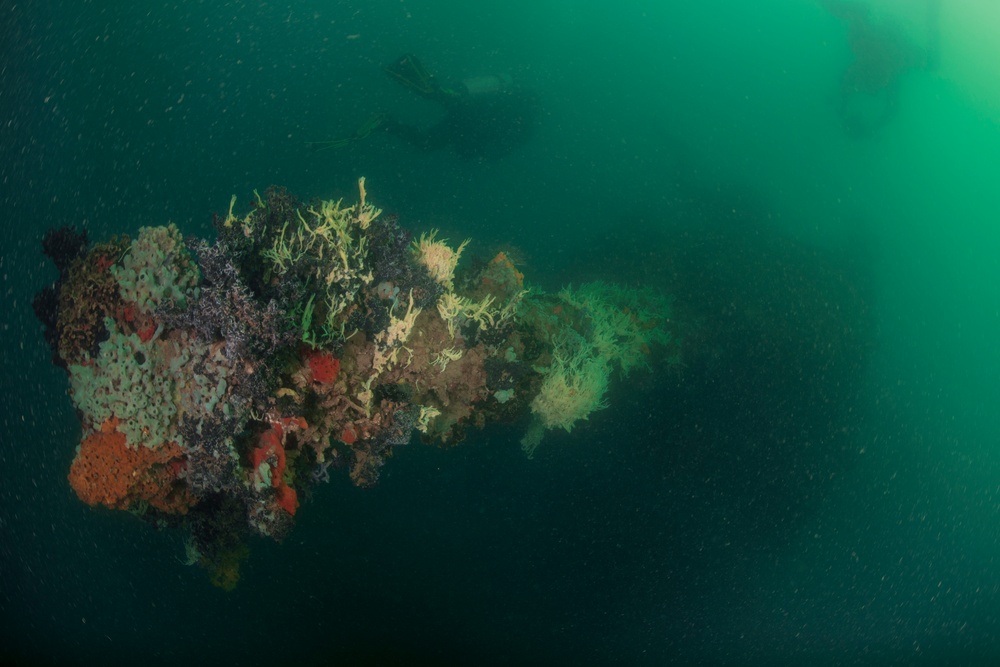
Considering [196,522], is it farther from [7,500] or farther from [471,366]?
[7,500]

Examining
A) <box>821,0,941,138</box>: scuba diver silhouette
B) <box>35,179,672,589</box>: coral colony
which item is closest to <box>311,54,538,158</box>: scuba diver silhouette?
<box>35,179,672,589</box>: coral colony

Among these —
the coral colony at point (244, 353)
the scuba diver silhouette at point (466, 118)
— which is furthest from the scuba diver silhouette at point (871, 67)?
the coral colony at point (244, 353)

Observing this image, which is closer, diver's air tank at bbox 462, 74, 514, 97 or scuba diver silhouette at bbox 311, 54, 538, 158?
scuba diver silhouette at bbox 311, 54, 538, 158

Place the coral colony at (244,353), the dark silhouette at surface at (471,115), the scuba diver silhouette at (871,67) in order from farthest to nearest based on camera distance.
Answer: the scuba diver silhouette at (871,67) → the dark silhouette at surface at (471,115) → the coral colony at (244,353)

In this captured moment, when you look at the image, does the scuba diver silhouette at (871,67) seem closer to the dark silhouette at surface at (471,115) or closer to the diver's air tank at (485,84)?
the dark silhouette at surface at (471,115)

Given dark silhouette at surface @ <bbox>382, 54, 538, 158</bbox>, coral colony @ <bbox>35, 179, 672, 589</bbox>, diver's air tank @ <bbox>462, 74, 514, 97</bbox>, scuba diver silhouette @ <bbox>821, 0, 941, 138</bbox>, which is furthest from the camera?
scuba diver silhouette @ <bbox>821, 0, 941, 138</bbox>

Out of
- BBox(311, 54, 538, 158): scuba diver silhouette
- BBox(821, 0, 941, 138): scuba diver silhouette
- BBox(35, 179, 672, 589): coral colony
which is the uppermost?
BBox(821, 0, 941, 138): scuba diver silhouette

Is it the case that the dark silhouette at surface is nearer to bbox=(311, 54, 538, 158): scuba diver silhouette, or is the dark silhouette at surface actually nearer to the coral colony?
bbox=(311, 54, 538, 158): scuba diver silhouette
